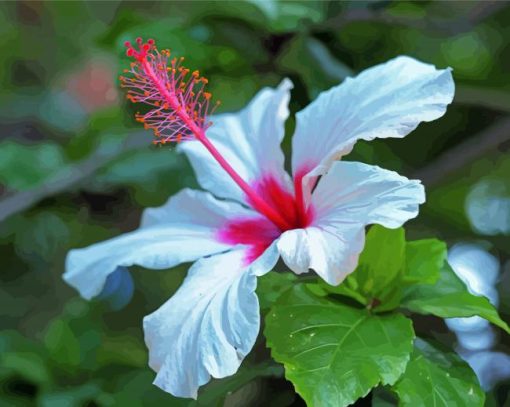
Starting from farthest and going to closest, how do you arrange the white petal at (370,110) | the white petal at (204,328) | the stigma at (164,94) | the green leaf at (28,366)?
the green leaf at (28,366), the stigma at (164,94), the white petal at (370,110), the white petal at (204,328)

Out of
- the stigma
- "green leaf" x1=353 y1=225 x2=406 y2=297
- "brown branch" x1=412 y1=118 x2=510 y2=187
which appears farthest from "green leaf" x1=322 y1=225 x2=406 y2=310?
"brown branch" x1=412 y1=118 x2=510 y2=187

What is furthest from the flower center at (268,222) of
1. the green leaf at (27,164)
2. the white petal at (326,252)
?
the green leaf at (27,164)

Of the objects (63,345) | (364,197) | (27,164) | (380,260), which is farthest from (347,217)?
(27,164)

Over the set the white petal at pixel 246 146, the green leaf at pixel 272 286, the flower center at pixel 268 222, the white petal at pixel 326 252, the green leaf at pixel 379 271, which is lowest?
the green leaf at pixel 379 271

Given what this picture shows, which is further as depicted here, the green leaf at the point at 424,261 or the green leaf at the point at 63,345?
the green leaf at the point at 63,345

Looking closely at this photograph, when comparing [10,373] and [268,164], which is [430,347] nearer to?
[268,164]

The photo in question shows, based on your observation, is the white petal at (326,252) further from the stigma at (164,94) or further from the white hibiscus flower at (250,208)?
the stigma at (164,94)
